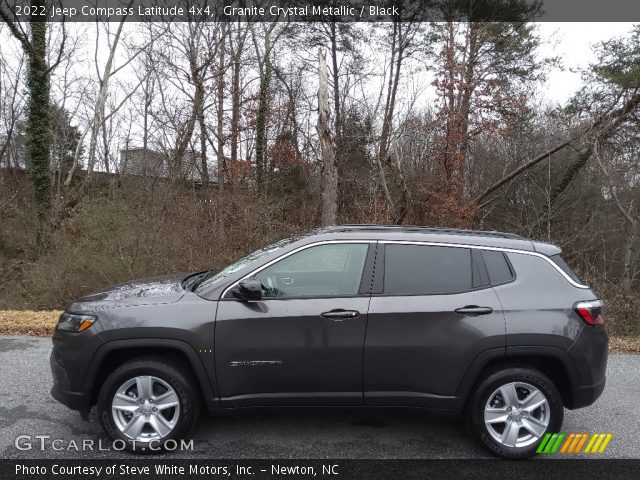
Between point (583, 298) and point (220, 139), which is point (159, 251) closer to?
point (583, 298)

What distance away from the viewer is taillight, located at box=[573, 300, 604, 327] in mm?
3660

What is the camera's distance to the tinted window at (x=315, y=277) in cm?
374

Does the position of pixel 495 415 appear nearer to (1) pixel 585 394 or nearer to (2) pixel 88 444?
(1) pixel 585 394

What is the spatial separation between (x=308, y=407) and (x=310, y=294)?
83 centimetres

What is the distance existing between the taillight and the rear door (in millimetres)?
600

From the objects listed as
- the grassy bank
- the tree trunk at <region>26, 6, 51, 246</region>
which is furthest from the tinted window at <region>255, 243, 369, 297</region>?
the tree trunk at <region>26, 6, 51, 246</region>

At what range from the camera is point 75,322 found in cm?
368

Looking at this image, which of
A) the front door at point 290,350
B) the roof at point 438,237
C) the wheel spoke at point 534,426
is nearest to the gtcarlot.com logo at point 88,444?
the front door at point 290,350

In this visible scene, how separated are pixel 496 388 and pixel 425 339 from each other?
0.65m

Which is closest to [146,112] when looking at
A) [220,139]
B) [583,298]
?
[220,139]

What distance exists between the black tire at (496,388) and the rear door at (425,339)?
0.21 m

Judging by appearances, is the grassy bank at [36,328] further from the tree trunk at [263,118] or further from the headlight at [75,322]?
the tree trunk at [263,118]

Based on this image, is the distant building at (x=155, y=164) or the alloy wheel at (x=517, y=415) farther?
the distant building at (x=155, y=164)

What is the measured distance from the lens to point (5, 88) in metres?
24.2
